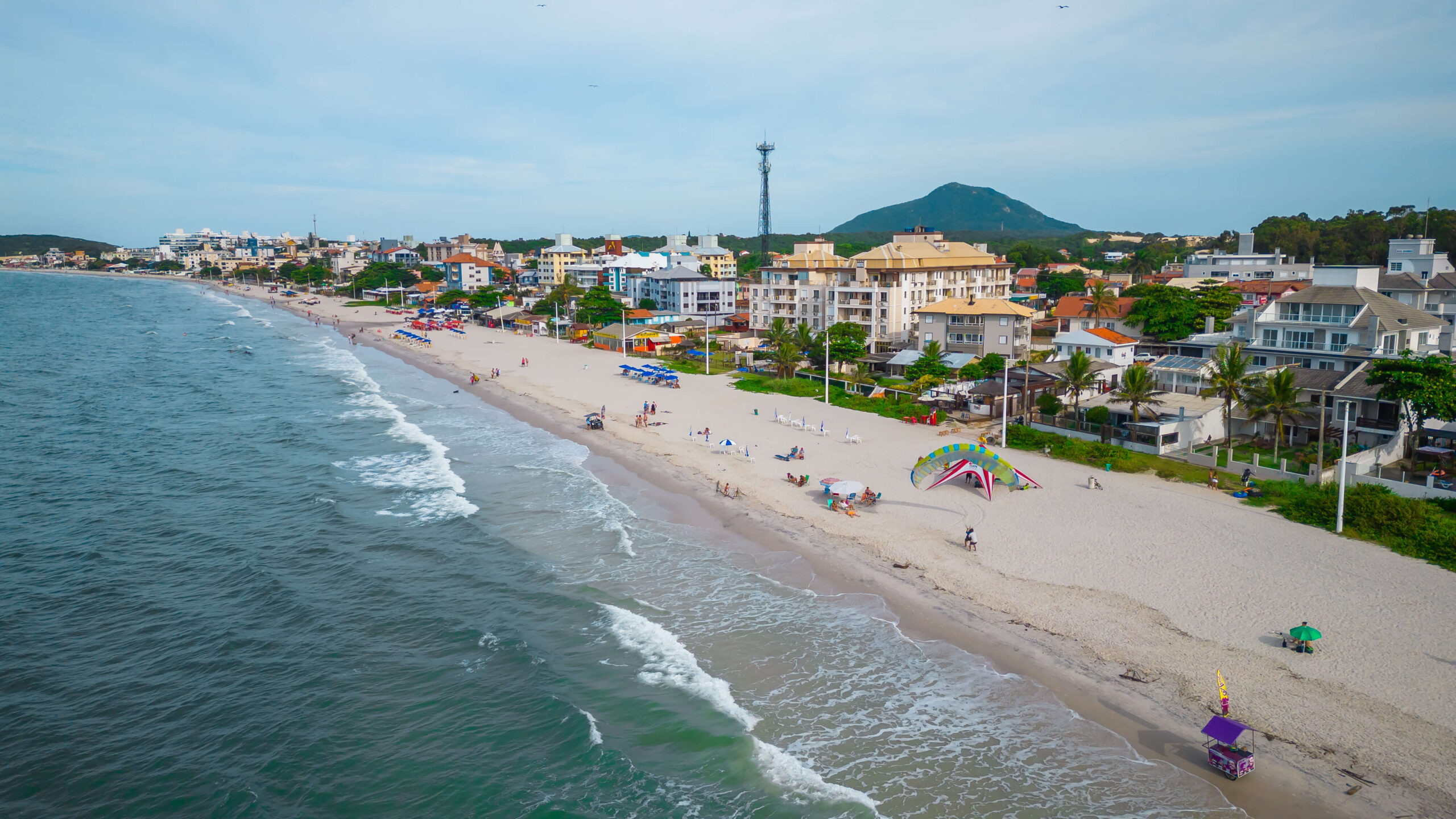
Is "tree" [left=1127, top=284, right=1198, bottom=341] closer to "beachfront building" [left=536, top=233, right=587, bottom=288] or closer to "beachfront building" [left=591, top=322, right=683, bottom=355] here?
"beachfront building" [left=591, top=322, right=683, bottom=355]

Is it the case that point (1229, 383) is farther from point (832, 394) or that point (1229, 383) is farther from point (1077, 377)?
point (832, 394)

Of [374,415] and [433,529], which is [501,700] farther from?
[374,415]

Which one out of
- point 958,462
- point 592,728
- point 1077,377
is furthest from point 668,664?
point 1077,377

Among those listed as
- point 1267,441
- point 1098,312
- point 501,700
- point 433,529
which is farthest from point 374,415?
point 1098,312

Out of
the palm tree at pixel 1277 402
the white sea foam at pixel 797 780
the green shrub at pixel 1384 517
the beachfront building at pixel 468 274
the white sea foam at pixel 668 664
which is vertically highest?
the beachfront building at pixel 468 274

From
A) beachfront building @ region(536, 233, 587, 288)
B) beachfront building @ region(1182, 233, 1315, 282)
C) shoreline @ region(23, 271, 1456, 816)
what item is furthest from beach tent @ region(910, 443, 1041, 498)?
beachfront building @ region(536, 233, 587, 288)

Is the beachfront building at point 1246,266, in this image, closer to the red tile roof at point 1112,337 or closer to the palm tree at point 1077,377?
the red tile roof at point 1112,337

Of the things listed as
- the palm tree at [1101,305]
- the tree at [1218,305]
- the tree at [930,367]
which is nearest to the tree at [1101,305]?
the palm tree at [1101,305]
